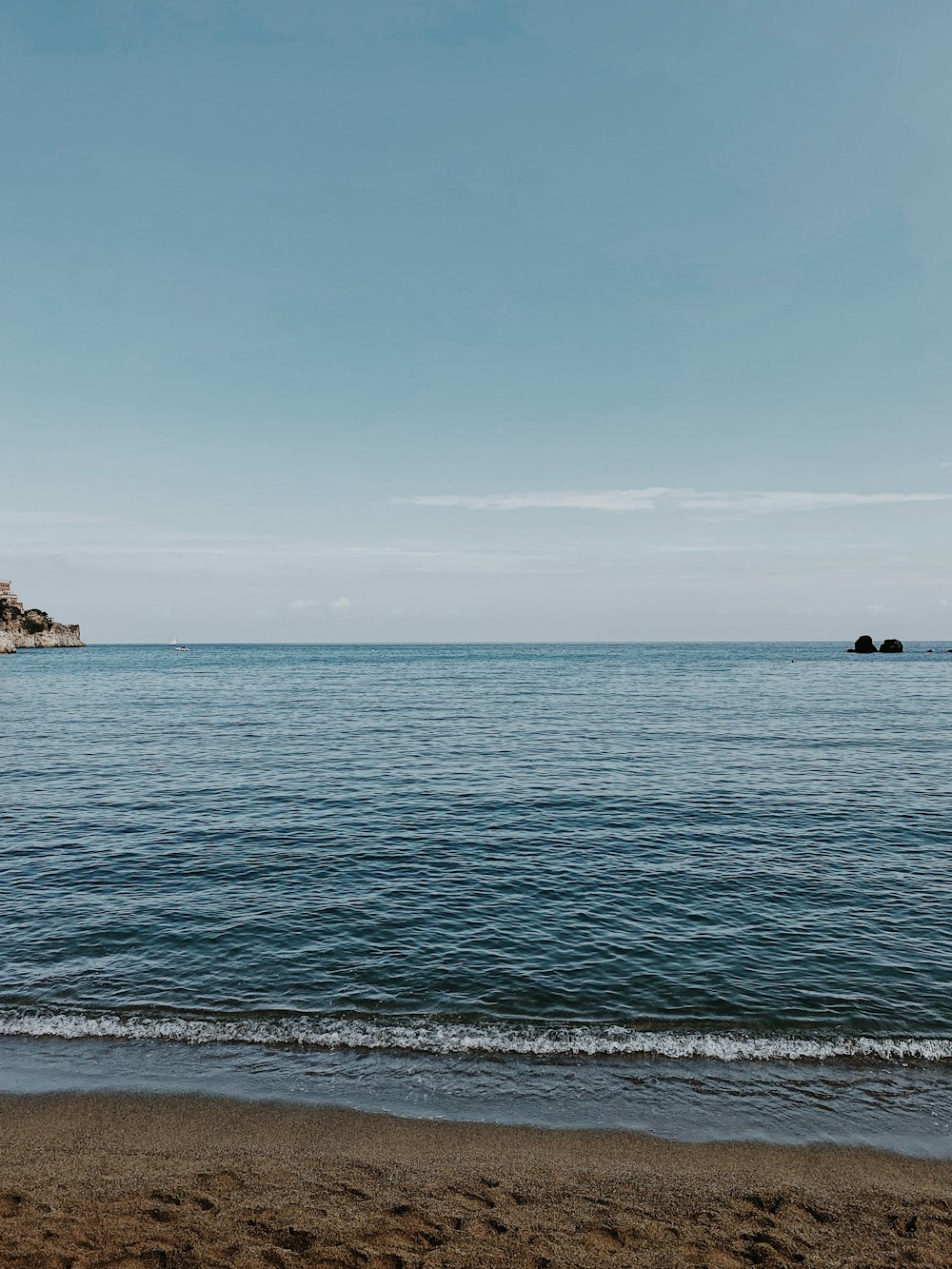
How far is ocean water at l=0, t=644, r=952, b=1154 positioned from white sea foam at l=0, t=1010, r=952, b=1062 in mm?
64

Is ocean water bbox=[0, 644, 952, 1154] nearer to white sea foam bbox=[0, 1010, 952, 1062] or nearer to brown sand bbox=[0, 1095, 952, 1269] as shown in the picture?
white sea foam bbox=[0, 1010, 952, 1062]

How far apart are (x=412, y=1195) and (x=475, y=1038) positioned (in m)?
4.21

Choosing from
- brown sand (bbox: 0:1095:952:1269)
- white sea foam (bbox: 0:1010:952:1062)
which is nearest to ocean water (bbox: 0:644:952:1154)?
white sea foam (bbox: 0:1010:952:1062)

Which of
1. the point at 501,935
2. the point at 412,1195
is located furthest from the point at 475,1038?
the point at 501,935

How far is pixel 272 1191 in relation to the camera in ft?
31.2

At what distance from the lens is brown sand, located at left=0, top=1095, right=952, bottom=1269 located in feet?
27.4

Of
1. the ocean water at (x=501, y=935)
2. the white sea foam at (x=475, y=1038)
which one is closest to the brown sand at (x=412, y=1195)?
the ocean water at (x=501, y=935)

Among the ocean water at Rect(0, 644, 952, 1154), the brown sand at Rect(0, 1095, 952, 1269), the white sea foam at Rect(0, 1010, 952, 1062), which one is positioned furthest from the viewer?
the white sea foam at Rect(0, 1010, 952, 1062)

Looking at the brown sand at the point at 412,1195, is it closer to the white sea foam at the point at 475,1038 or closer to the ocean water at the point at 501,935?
the ocean water at the point at 501,935

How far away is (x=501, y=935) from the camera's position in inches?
716

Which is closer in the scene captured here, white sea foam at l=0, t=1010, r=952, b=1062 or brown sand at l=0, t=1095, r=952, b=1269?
brown sand at l=0, t=1095, r=952, b=1269

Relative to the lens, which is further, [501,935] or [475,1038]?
[501,935]

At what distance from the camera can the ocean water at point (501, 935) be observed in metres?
12.3

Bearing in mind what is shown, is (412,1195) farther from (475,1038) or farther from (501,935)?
(501,935)
